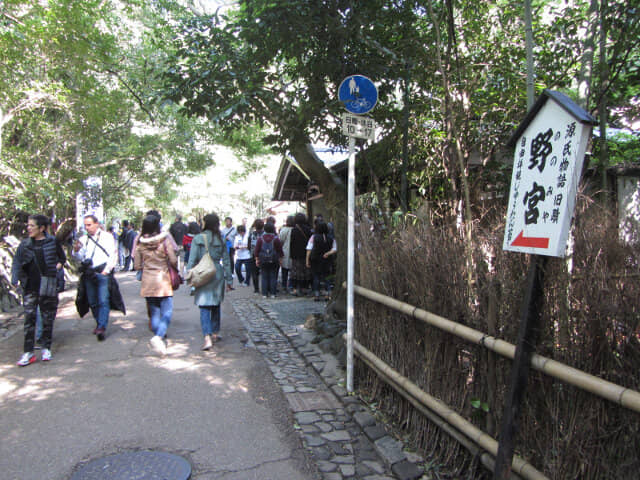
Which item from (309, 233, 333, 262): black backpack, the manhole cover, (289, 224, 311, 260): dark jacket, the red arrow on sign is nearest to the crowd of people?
(309, 233, 333, 262): black backpack

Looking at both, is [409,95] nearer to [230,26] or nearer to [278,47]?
[278,47]

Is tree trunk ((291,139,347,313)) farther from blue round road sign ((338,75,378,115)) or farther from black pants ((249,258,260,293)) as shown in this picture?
black pants ((249,258,260,293))

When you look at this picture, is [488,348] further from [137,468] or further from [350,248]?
[137,468]

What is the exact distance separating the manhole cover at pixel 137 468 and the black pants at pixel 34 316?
2862mm

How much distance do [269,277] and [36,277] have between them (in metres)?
5.15

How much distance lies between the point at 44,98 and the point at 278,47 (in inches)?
196

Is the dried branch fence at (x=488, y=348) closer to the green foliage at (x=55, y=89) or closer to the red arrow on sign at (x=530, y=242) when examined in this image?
the red arrow on sign at (x=530, y=242)

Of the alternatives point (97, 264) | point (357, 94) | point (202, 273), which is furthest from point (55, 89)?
point (357, 94)

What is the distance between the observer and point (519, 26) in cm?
524

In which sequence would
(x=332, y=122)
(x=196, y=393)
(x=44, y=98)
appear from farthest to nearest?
1. (x=44, y=98)
2. (x=332, y=122)
3. (x=196, y=393)

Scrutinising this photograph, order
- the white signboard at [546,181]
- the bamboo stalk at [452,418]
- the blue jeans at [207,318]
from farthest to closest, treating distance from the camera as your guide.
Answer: the blue jeans at [207,318], the bamboo stalk at [452,418], the white signboard at [546,181]

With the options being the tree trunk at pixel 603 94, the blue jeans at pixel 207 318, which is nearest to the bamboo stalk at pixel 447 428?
the tree trunk at pixel 603 94

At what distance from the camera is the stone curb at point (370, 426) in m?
2.98

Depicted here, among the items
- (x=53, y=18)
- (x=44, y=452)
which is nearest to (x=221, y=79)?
(x=53, y=18)
